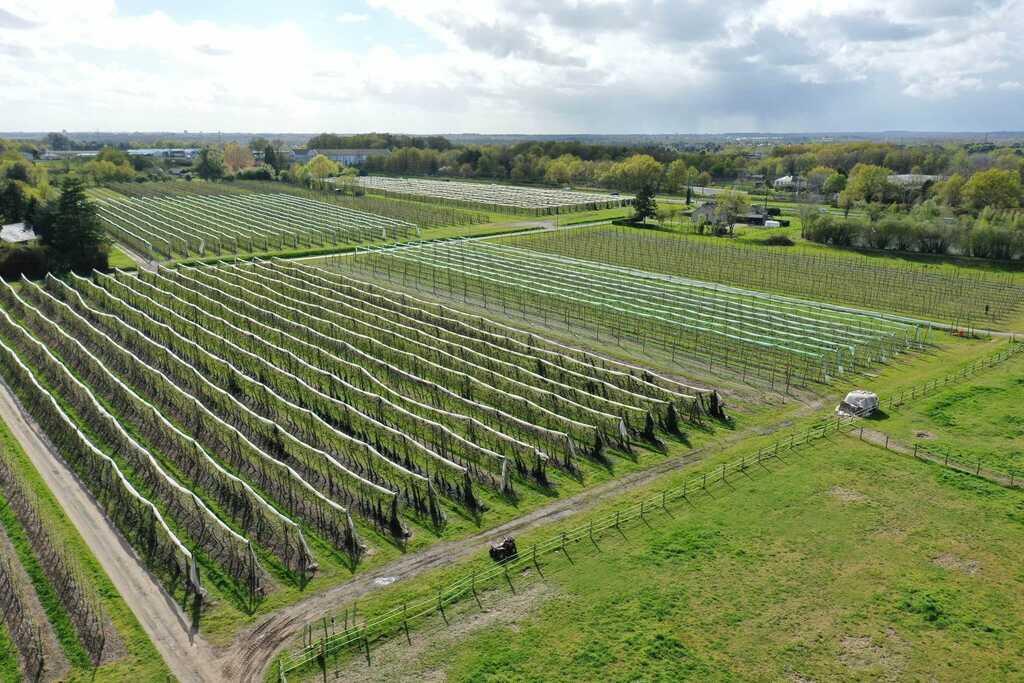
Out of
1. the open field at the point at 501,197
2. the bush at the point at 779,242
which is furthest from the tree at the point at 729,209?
the open field at the point at 501,197

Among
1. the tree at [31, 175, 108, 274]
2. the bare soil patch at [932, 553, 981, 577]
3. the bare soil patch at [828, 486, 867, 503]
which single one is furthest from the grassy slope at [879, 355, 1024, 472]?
the tree at [31, 175, 108, 274]

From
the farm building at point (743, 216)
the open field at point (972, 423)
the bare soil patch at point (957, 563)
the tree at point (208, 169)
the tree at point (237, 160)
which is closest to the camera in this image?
the bare soil patch at point (957, 563)

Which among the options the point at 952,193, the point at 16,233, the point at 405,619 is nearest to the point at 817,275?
the point at 952,193

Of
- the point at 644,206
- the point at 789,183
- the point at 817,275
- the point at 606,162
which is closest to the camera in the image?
the point at 817,275

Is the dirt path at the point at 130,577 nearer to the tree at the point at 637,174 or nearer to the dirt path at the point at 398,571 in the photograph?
the dirt path at the point at 398,571

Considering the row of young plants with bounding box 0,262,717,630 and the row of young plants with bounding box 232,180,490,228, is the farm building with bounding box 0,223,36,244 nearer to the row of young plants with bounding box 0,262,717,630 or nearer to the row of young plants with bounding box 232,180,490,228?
the row of young plants with bounding box 0,262,717,630

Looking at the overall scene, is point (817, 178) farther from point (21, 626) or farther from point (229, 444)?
point (21, 626)
